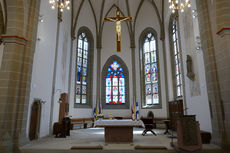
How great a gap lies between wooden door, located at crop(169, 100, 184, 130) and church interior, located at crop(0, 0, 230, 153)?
0.23ft

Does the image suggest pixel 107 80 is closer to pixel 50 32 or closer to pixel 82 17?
pixel 82 17

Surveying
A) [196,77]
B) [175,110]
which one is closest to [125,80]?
[175,110]

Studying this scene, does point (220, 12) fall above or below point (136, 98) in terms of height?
above

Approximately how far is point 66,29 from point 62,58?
2.34 metres

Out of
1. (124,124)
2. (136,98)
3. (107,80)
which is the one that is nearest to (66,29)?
(107,80)

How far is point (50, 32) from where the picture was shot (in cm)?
1062

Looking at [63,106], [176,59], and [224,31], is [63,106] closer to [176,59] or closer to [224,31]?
[176,59]

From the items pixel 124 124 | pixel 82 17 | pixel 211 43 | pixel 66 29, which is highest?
pixel 82 17

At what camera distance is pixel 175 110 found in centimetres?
1270

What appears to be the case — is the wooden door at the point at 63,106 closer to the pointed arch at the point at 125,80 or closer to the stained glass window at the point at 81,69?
the stained glass window at the point at 81,69

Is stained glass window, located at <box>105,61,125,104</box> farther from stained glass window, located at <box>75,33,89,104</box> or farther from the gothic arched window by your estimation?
stained glass window, located at <box>75,33,89,104</box>

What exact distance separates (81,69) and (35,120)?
706cm

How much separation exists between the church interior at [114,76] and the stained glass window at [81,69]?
0.09m

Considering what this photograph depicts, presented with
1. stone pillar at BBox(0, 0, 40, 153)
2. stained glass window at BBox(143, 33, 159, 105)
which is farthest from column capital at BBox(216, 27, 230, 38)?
stained glass window at BBox(143, 33, 159, 105)
